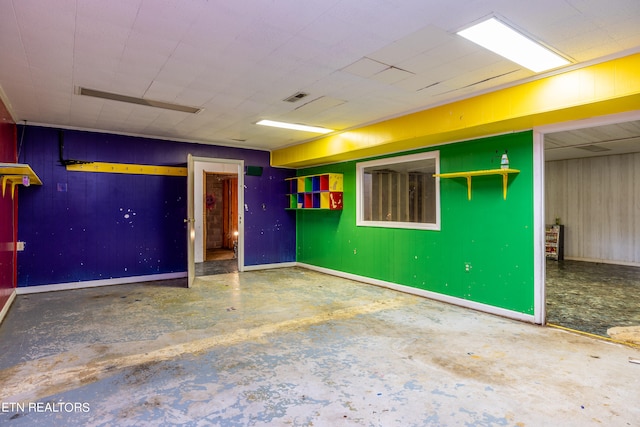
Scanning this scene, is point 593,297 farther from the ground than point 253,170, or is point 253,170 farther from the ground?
point 253,170

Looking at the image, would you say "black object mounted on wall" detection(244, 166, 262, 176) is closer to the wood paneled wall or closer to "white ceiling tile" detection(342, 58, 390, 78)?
"white ceiling tile" detection(342, 58, 390, 78)

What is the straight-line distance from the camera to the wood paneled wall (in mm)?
7539

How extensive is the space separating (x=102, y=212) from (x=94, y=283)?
1.16 metres

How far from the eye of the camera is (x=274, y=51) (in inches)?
113

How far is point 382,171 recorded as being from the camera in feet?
21.3

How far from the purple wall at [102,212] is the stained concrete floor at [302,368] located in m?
1.05

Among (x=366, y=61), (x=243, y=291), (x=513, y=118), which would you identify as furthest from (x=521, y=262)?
(x=243, y=291)

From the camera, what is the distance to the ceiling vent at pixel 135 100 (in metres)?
3.90

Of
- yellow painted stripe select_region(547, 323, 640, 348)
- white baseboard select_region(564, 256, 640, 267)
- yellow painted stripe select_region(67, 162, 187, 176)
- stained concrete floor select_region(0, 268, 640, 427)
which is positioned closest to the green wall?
yellow painted stripe select_region(547, 323, 640, 348)

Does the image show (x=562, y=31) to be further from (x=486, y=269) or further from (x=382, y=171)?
(x=382, y=171)

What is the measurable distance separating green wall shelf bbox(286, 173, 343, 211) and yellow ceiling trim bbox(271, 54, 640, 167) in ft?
3.31

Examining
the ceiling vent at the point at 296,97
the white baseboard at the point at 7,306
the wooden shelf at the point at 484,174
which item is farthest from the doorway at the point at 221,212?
the wooden shelf at the point at 484,174

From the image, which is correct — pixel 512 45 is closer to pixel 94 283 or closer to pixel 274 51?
pixel 274 51

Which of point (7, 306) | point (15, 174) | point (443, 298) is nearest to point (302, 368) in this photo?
point (443, 298)
